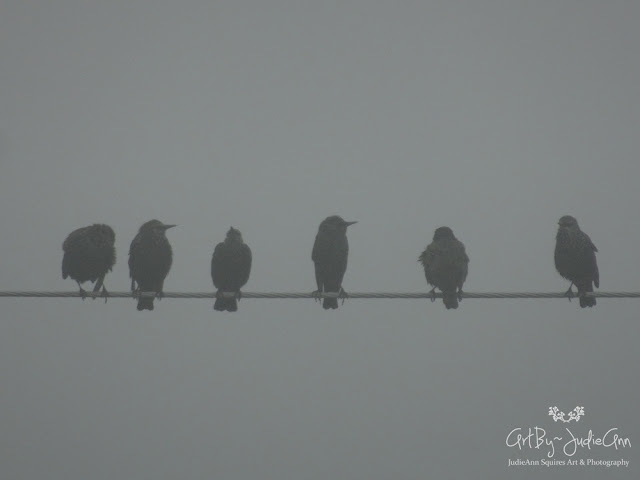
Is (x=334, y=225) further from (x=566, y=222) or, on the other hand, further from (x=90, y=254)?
(x=90, y=254)

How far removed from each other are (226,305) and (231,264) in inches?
29.7

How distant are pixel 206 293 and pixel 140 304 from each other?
247 cm

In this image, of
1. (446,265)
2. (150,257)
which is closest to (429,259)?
(446,265)

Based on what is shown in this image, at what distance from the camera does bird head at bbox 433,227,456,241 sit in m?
11.5

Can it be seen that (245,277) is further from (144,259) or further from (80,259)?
(80,259)

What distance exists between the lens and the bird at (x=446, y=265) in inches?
425

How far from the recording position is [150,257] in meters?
11.4

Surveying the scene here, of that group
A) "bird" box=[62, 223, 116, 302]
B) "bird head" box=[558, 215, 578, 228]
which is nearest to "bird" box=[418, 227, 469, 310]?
"bird head" box=[558, 215, 578, 228]

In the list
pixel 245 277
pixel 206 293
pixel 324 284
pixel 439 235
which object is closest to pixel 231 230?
pixel 245 277

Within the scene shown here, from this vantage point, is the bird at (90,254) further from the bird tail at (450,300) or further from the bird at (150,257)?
the bird tail at (450,300)

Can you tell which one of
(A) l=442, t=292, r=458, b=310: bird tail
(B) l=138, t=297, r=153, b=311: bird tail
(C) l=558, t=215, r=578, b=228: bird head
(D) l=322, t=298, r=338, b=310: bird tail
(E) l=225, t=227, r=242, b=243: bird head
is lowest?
(B) l=138, t=297, r=153, b=311: bird tail

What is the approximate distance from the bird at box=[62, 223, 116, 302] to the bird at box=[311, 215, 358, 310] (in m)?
2.52

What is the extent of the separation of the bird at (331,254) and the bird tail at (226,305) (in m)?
1.23

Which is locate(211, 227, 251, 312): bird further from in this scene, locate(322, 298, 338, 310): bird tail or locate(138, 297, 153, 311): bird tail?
locate(322, 298, 338, 310): bird tail
